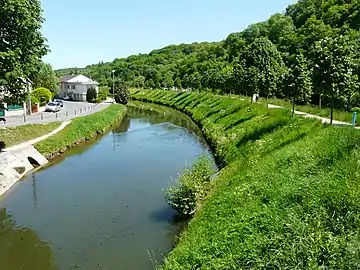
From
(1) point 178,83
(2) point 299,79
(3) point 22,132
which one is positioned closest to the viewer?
(2) point 299,79

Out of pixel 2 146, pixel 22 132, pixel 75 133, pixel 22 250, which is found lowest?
pixel 22 250

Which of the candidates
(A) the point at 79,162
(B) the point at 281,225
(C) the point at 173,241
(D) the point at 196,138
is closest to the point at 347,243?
(B) the point at 281,225

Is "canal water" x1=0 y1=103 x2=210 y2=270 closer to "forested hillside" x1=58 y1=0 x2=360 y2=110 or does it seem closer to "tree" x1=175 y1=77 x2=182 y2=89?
"forested hillside" x1=58 y1=0 x2=360 y2=110

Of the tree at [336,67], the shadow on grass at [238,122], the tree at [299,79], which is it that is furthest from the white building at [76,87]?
the tree at [336,67]

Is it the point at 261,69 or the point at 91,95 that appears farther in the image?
the point at 91,95

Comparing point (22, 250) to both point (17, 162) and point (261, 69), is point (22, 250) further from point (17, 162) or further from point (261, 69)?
point (261, 69)

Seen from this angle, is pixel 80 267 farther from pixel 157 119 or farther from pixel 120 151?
pixel 157 119

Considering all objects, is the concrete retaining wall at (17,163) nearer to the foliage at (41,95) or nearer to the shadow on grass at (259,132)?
the shadow on grass at (259,132)

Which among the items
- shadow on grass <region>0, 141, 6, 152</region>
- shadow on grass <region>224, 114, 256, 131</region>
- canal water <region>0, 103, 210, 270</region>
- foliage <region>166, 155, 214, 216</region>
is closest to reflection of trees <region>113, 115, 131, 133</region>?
canal water <region>0, 103, 210, 270</region>

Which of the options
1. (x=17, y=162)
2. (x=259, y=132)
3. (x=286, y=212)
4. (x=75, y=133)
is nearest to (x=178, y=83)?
(x=75, y=133)
